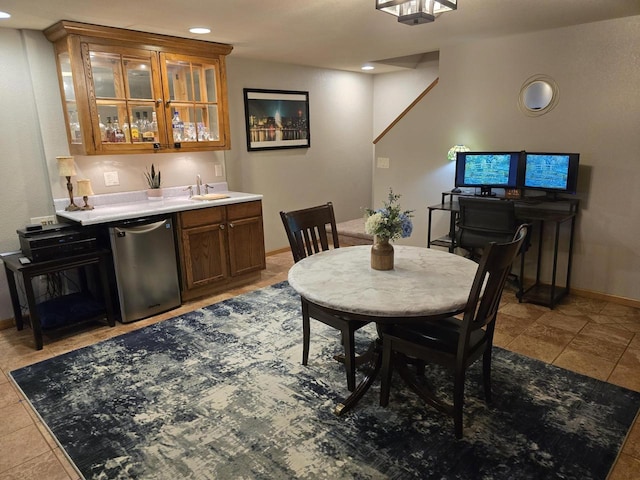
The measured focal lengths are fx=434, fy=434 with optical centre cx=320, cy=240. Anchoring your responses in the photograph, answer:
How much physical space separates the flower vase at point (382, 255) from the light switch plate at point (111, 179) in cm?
261

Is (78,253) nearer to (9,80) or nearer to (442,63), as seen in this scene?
(9,80)

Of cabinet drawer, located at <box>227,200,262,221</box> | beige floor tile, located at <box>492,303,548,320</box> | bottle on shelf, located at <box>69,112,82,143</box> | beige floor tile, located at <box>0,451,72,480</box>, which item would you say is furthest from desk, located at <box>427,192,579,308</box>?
beige floor tile, located at <box>0,451,72,480</box>

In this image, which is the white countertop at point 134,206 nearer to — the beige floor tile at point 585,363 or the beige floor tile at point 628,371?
the beige floor tile at point 585,363

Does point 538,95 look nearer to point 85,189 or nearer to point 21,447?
point 85,189

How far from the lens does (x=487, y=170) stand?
4.02m

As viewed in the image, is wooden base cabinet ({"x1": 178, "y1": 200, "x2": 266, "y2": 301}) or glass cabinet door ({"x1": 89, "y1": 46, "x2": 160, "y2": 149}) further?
wooden base cabinet ({"x1": 178, "y1": 200, "x2": 266, "y2": 301})

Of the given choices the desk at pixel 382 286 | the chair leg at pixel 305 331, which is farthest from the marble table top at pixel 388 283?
the chair leg at pixel 305 331

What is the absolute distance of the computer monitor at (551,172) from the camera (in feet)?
11.6

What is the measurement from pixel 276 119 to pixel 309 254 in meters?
2.77

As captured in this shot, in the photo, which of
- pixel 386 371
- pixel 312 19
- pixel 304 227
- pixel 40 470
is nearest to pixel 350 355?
pixel 386 371

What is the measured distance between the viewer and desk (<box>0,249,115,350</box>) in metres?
2.97

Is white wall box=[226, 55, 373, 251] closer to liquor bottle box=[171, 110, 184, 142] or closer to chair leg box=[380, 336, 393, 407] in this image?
liquor bottle box=[171, 110, 184, 142]

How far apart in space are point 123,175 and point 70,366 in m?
1.76

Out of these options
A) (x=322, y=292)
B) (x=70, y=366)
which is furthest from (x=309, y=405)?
(x=70, y=366)
